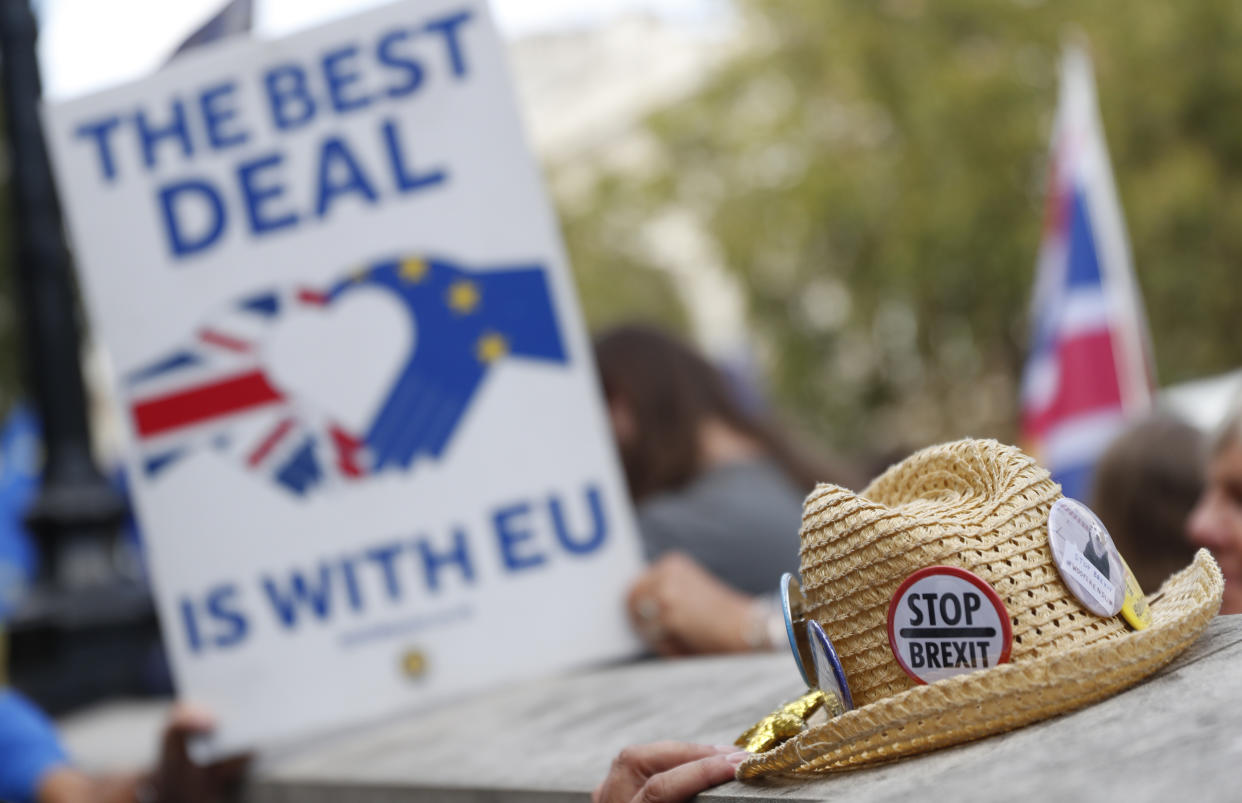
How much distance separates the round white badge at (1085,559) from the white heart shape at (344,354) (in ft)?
6.13

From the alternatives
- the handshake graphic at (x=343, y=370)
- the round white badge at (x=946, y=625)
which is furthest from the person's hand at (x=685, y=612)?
the round white badge at (x=946, y=625)

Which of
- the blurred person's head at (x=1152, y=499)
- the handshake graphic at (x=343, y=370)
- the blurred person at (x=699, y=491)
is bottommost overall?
the blurred person's head at (x=1152, y=499)

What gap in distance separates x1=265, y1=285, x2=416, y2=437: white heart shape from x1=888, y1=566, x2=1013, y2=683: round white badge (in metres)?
1.82

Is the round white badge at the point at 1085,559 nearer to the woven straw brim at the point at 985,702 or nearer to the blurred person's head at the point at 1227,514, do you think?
the woven straw brim at the point at 985,702

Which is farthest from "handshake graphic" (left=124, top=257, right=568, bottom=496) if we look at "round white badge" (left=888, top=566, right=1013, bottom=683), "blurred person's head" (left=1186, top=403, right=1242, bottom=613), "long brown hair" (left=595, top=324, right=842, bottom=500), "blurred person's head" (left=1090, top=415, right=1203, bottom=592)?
"round white badge" (left=888, top=566, right=1013, bottom=683)

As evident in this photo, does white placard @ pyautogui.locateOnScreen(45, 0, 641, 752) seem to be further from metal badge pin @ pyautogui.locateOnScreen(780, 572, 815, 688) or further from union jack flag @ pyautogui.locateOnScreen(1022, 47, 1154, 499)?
union jack flag @ pyautogui.locateOnScreen(1022, 47, 1154, 499)

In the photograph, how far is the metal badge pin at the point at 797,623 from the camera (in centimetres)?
176

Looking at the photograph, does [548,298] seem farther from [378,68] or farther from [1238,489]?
[1238,489]

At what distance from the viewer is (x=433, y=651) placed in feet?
10.5

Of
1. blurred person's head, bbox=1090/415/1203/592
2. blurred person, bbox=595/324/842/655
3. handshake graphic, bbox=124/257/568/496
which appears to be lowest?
blurred person's head, bbox=1090/415/1203/592

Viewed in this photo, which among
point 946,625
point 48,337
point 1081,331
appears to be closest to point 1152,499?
point 946,625

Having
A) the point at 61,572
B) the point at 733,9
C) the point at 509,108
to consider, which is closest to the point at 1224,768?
the point at 509,108

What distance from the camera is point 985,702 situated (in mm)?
1575

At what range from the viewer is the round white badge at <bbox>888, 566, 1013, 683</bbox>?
158cm
